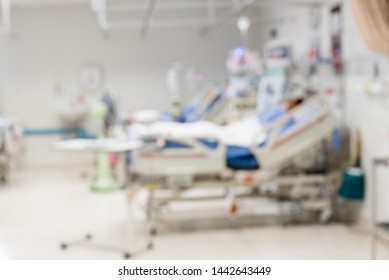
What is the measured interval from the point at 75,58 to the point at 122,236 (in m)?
5.14

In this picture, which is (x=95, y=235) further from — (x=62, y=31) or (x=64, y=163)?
(x=62, y=31)

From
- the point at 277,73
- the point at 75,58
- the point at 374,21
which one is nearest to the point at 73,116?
the point at 75,58

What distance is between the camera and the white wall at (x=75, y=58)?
28.4 feet

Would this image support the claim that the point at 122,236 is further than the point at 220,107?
No

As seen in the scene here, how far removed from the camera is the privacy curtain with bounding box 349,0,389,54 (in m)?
3.12

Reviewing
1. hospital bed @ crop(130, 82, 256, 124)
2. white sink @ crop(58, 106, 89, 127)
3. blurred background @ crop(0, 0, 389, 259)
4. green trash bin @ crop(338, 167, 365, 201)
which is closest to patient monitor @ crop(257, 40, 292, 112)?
blurred background @ crop(0, 0, 389, 259)

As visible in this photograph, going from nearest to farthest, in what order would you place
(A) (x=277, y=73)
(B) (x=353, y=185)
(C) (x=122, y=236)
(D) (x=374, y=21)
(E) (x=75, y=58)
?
(D) (x=374, y=21)
(C) (x=122, y=236)
(B) (x=353, y=185)
(A) (x=277, y=73)
(E) (x=75, y=58)

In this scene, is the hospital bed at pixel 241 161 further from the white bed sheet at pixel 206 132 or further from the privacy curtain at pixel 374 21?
the privacy curtain at pixel 374 21

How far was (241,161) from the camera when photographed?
444 cm

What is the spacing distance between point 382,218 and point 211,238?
1.65 m

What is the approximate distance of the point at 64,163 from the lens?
8875 mm

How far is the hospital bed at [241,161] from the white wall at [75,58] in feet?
14.7

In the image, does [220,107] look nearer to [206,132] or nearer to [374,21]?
[206,132]
